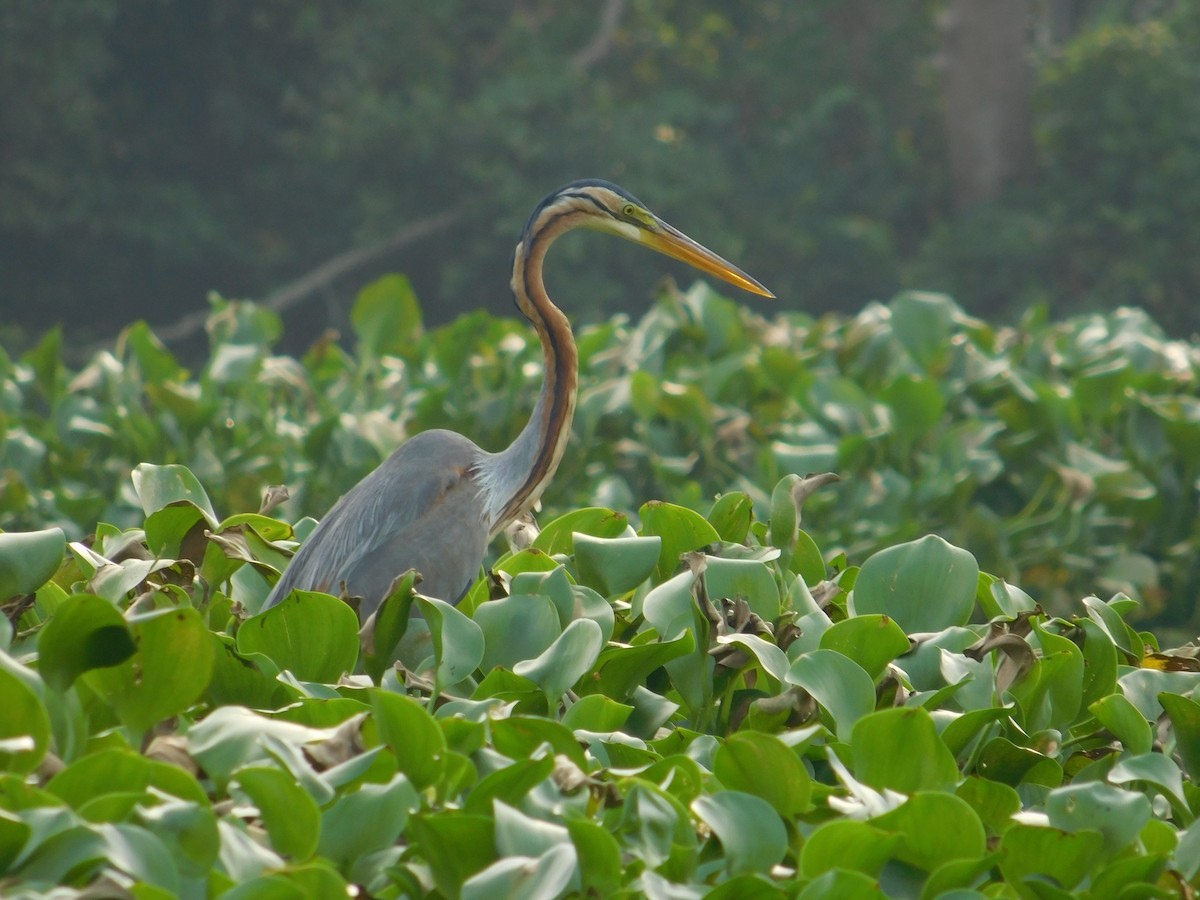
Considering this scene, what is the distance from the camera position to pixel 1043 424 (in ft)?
19.8

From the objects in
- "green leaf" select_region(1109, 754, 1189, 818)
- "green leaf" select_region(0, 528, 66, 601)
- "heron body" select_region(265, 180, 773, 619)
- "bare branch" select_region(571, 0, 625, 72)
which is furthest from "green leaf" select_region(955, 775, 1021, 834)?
"bare branch" select_region(571, 0, 625, 72)

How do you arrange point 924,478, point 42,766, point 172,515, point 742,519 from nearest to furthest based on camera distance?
point 42,766
point 172,515
point 742,519
point 924,478

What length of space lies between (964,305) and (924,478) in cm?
1320

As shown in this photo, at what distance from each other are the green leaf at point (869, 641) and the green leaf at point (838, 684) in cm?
14

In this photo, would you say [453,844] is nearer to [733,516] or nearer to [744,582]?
[744,582]

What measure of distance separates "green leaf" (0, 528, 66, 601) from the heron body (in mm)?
851

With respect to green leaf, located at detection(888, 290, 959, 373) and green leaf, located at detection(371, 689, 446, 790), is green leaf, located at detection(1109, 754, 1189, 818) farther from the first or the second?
green leaf, located at detection(888, 290, 959, 373)

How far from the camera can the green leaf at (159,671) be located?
1901 mm

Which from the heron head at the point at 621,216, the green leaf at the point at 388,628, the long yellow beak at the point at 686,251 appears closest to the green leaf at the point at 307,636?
the green leaf at the point at 388,628

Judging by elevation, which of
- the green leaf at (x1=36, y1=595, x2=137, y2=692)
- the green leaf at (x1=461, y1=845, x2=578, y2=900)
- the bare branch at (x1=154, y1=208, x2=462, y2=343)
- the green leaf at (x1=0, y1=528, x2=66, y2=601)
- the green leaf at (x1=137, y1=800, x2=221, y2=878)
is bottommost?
the bare branch at (x1=154, y1=208, x2=462, y2=343)

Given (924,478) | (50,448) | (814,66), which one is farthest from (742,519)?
(814,66)

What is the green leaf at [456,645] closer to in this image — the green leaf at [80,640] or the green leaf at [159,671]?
the green leaf at [159,671]

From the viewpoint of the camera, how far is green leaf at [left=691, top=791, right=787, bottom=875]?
1916 mm

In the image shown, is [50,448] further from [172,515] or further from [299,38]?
[299,38]
